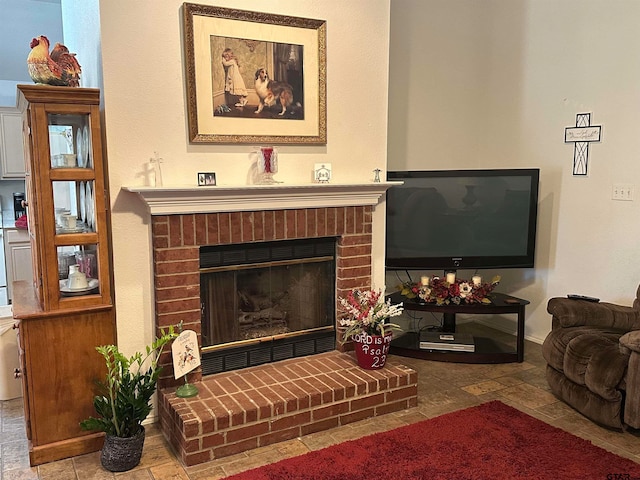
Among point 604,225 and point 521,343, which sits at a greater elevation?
point 604,225

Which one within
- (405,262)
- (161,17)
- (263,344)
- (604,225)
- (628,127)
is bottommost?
(263,344)

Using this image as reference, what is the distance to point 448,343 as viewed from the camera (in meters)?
3.88

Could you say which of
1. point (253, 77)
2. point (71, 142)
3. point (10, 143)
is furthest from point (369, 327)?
point (10, 143)

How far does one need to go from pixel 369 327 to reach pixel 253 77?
1559 mm

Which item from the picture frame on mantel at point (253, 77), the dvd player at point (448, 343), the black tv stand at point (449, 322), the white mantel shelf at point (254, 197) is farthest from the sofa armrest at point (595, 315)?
the picture frame on mantel at point (253, 77)

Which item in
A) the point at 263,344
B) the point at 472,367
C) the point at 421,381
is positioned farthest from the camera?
the point at 472,367

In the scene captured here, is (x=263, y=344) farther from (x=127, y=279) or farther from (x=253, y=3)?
(x=253, y=3)

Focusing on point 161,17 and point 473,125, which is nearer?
point 161,17

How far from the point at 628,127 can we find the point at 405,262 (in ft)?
5.54

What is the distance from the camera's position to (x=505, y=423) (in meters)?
2.91

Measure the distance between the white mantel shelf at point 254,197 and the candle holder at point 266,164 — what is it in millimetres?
81

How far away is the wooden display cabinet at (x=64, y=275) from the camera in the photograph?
8.20 feet

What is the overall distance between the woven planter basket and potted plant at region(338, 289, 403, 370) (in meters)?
1.27

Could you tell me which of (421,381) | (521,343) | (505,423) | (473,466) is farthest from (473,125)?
(473,466)
